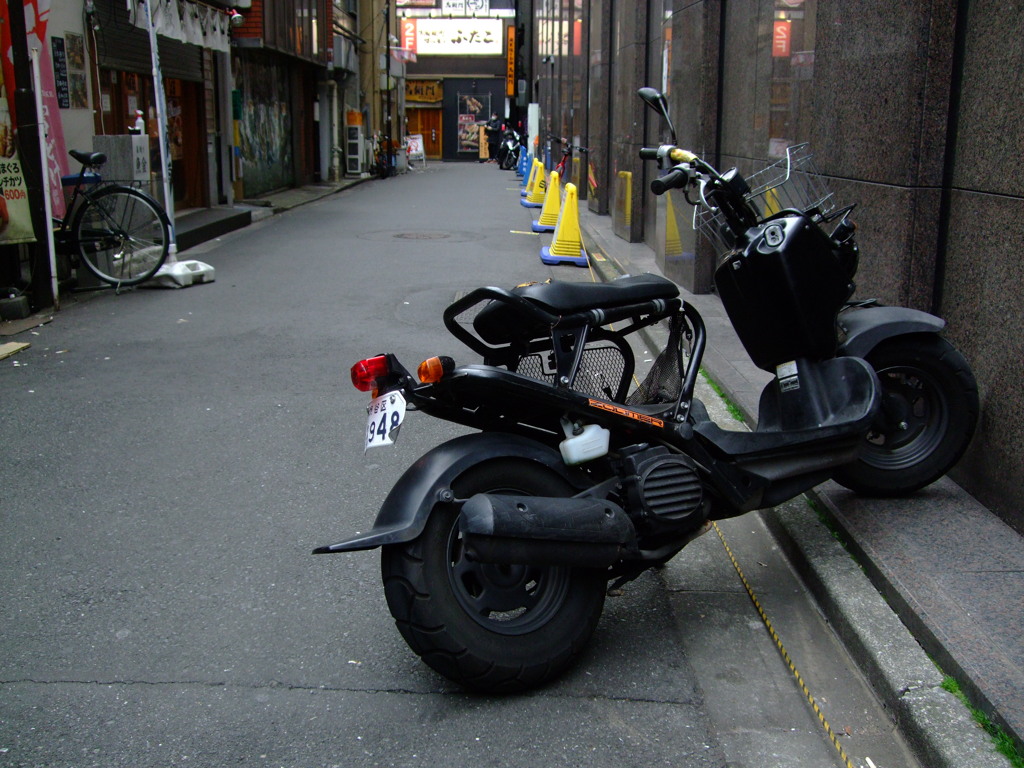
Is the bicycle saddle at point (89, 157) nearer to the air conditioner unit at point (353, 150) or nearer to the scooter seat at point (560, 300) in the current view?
the scooter seat at point (560, 300)

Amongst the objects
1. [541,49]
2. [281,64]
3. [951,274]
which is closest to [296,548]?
[951,274]

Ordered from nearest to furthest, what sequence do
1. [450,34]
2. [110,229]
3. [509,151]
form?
[110,229] → [509,151] → [450,34]

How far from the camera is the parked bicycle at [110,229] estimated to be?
33.7 ft

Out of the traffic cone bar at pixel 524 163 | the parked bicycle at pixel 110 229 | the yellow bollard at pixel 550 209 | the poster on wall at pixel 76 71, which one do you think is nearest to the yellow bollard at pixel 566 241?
the yellow bollard at pixel 550 209

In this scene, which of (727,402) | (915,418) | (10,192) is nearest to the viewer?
(915,418)

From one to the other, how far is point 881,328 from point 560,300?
160 centimetres

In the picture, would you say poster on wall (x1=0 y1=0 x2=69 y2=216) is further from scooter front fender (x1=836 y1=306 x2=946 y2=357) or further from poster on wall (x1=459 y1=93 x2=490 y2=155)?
poster on wall (x1=459 y1=93 x2=490 y2=155)

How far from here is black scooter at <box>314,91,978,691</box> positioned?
3193mm

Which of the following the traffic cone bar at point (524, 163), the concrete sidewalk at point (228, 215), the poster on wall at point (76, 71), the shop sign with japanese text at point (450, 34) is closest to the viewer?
the poster on wall at point (76, 71)

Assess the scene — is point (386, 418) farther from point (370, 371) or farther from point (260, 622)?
point (260, 622)

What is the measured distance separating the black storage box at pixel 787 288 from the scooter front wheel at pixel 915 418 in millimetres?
304

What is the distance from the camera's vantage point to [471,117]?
60.3m

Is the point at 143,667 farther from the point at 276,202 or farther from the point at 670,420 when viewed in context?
the point at 276,202

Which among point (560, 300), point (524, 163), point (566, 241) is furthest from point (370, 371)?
point (524, 163)
